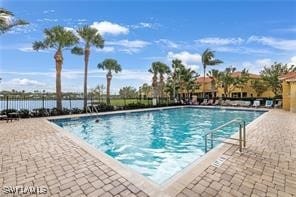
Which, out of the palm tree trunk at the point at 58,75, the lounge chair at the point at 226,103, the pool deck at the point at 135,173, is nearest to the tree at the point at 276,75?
the lounge chair at the point at 226,103

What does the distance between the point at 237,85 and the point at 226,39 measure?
13.6 m

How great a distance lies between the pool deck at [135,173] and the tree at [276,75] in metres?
32.2

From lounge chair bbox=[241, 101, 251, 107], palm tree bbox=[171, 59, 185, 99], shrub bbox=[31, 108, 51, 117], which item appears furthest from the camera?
palm tree bbox=[171, 59, 185, 99]

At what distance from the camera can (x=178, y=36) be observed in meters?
25.7

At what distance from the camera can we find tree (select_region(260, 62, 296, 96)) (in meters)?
34.4

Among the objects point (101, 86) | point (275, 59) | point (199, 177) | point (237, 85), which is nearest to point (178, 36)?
point (237, 85)

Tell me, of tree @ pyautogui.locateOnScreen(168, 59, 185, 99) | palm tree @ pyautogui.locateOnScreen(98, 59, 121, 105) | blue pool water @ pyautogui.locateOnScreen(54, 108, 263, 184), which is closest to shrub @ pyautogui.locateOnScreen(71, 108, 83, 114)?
blue pool water @ pyautogui.locateOnScreen(54, 108, 263, 184)

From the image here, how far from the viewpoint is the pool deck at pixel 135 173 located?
365 centimetres

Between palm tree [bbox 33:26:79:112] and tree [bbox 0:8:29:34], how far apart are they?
12.6 ft

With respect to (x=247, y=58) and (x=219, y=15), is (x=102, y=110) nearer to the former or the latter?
(x=219, y=15)

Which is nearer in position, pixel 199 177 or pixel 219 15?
pixel 199 177

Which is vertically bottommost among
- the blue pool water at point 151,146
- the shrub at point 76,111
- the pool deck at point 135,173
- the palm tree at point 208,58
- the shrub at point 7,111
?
the blue pool water at point 151,146

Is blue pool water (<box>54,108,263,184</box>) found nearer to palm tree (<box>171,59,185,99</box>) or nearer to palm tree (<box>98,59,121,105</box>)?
palm tree (<box>98,59,121,105</box>)

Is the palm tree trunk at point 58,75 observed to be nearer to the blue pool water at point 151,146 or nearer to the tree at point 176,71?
the blue pool water at point 151,146
